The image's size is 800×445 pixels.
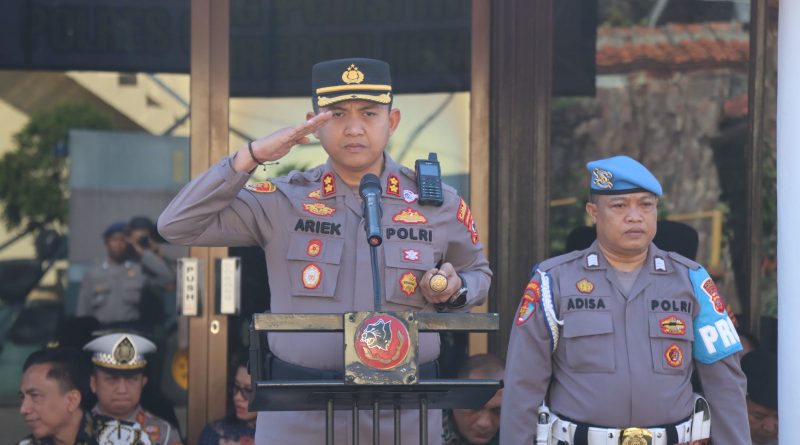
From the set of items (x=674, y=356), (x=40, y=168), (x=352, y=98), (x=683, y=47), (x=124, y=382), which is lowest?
(x=124, y=382)

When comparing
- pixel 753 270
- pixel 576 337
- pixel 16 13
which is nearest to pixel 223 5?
pixel 16 13

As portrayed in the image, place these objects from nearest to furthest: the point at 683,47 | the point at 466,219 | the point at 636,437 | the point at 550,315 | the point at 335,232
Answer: the point at 335,232, the point at 466,219, the point at 636,437, the point at 550,315, the point at 683,47

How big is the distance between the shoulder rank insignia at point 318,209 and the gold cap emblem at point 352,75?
15.3 inches

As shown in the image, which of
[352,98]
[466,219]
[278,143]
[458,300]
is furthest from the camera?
[466,219]

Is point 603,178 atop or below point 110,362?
atop

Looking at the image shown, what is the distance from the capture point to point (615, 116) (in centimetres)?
630

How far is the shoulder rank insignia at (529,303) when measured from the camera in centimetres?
461

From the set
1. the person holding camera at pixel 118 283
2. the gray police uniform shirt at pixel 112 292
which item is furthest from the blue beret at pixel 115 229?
the gray police uniform shirt at pixel 112 292

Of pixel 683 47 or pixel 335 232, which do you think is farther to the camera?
pixel 683 47

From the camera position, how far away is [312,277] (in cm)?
363

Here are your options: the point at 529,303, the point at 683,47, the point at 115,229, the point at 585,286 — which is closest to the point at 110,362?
the point at 115,229

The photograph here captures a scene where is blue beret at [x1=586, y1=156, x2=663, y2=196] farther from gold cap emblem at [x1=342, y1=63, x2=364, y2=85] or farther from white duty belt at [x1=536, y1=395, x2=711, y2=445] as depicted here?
gold cap emblem at [x1=342, y1=63, x2=364, y2=85]

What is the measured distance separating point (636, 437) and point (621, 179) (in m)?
0.93

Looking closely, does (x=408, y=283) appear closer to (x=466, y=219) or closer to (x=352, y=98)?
(x=466, y=219)
